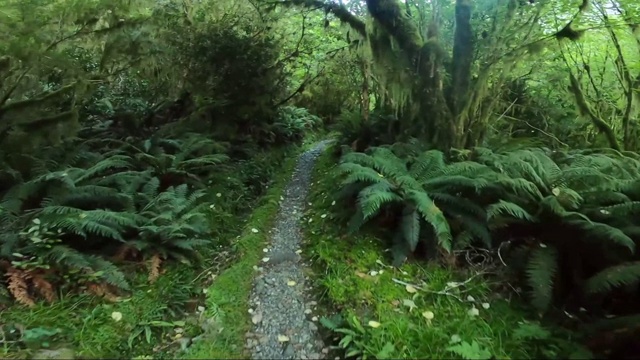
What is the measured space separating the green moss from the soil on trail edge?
0.10 m

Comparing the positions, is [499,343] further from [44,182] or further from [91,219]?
[44,182]

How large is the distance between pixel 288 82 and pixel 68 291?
973 cm

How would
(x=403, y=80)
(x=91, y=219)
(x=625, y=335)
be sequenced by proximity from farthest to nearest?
1. (x=403, y=80)
2. (x=91, y=219)
3. (x=625, y=335)

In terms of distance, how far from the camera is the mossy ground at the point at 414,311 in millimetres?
3918

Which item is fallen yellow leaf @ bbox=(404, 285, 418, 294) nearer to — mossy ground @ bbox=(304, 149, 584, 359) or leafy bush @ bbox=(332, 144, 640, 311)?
mossy ground @ bbox=(304, 149, 584, 359)

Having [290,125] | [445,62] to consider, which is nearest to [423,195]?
[445,62]

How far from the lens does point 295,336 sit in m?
4.43

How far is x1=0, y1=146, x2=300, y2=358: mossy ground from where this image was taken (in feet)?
13.5

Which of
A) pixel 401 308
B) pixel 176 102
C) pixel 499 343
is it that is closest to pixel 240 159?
pixel 176 102

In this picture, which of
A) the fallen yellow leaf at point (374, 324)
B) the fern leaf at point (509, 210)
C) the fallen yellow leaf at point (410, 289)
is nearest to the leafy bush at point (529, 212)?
the fern leaf at point (509, 210)

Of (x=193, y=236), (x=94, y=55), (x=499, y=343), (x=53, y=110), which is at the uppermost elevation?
(x=94, y=55)

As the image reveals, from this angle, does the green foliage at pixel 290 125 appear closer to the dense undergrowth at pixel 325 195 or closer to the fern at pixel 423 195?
the dense undergrowth at pixel 325 195

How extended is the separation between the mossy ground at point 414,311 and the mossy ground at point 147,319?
977mm

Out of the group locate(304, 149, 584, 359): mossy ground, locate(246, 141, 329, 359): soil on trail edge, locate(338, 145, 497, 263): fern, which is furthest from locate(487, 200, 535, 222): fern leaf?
locate(246, 141, 329, 359): soil on trail edge
